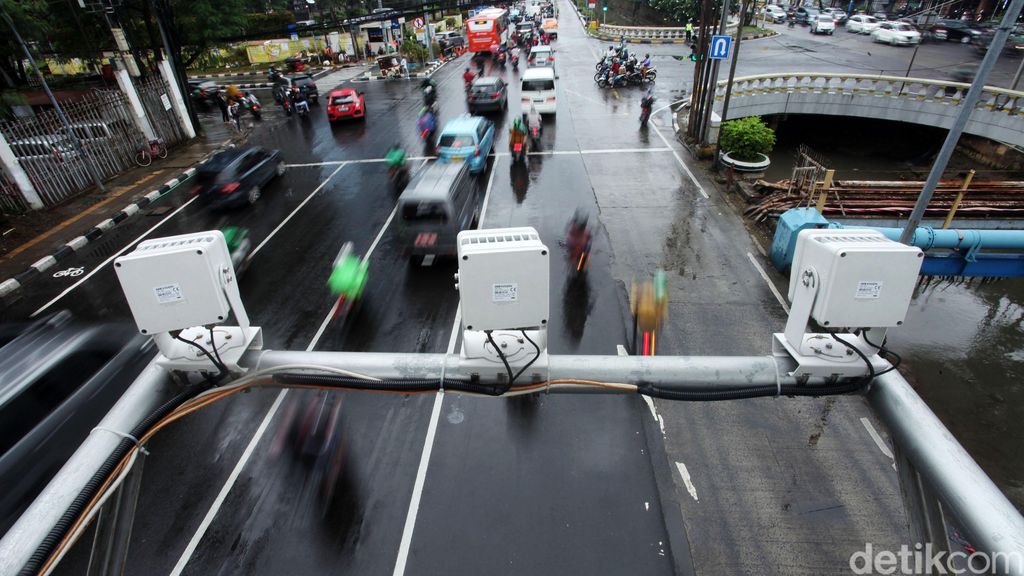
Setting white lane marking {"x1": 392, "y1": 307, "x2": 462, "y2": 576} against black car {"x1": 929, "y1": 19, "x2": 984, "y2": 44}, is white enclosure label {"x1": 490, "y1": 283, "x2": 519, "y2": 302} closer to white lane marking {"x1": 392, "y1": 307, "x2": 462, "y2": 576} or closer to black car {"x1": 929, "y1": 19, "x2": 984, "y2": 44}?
white lane marking {"x1": 392, "y1": 307, "x2": 462, "y2": 576}

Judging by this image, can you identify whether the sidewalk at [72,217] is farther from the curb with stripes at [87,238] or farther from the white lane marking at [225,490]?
the white lane marking at [225,490]

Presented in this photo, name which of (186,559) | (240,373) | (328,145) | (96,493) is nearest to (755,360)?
(240,373)

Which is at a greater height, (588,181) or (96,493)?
(96,493)

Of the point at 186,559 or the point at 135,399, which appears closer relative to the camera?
the point at 135,399

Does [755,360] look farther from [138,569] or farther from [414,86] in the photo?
[414,86]

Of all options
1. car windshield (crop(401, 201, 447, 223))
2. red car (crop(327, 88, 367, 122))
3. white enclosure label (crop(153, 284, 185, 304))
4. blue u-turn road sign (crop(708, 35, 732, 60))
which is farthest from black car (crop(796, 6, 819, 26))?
white enclosure label (crop(153, 284, 185, 304))

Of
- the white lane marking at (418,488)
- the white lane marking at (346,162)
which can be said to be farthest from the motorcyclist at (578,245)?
the white lane marking at (346,162)

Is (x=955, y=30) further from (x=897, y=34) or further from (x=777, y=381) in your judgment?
(x=777, y=381)

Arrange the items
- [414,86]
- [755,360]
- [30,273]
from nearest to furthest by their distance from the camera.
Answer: [755,360] < [30,273] < [414,86]
